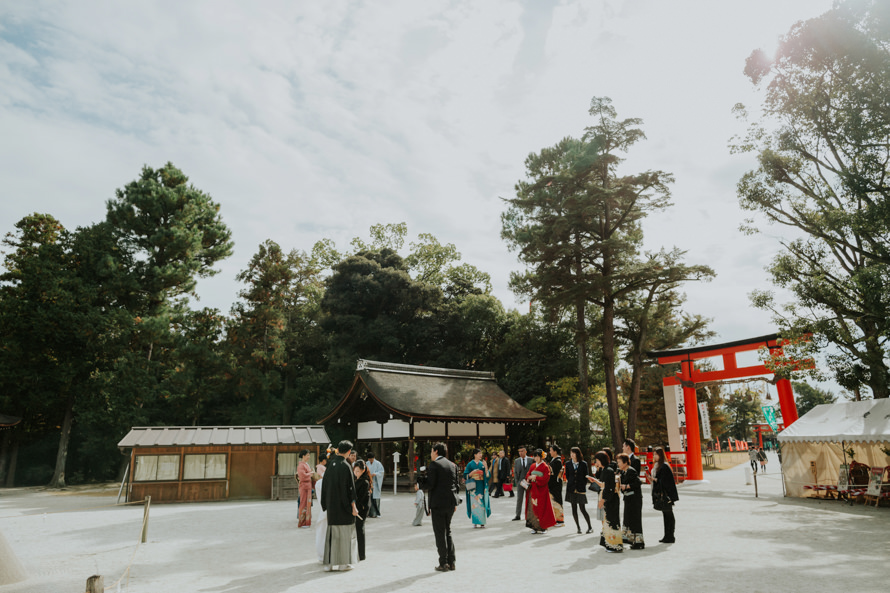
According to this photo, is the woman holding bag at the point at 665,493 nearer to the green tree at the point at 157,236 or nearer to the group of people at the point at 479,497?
the group of people at the point at 479,497

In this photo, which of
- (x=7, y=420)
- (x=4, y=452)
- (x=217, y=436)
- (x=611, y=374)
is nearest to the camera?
(x=217, y=436)

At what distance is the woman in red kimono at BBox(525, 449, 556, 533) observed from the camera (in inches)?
373

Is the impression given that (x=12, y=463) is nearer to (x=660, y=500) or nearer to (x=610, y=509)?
(x=610, y=509)

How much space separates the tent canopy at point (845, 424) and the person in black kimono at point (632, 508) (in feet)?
26.9

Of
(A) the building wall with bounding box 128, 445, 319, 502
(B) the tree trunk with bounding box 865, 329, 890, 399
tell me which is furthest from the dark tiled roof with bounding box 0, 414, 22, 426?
(B) the tree trunk with bounding box 865, 329, 890, 399

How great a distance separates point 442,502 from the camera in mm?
6879

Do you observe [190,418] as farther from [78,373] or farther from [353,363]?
[353,363]

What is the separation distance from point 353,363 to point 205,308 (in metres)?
9.14

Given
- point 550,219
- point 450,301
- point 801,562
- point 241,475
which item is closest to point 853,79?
point 801,562

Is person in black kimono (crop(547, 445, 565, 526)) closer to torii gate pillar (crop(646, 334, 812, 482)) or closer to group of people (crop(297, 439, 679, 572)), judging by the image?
group of people (crop(297, 439, 679, 572))

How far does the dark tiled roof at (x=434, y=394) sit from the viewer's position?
1956cm

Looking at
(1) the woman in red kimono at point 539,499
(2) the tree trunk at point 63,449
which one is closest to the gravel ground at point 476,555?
(1) the woman in red kimono at point 539,499

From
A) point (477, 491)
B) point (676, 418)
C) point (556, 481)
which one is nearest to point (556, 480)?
point (556, 481)

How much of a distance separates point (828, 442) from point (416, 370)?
586 inches
